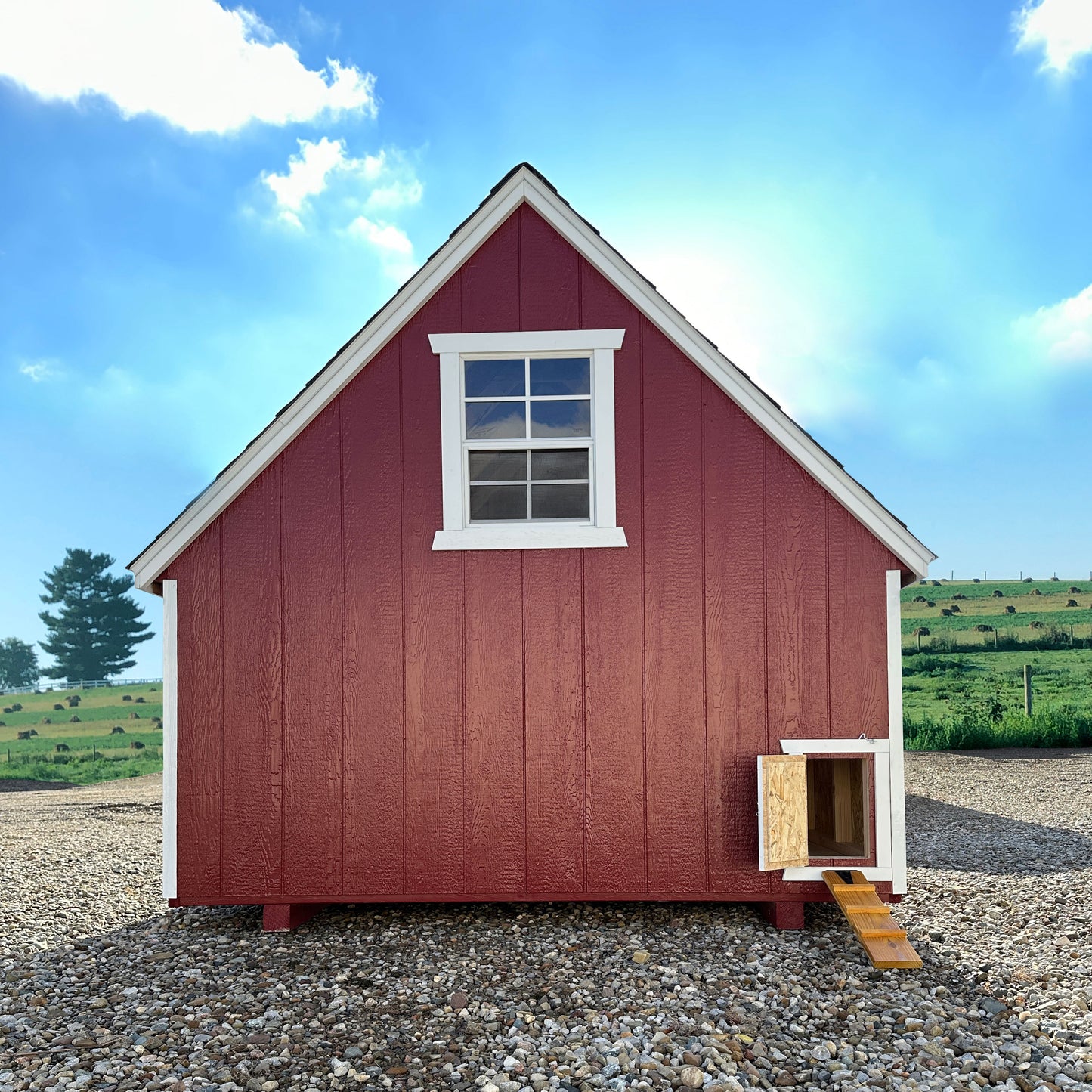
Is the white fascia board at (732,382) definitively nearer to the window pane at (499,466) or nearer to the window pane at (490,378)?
the window pane at (490,378)

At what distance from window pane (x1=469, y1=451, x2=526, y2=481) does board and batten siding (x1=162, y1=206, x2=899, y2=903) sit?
35cm

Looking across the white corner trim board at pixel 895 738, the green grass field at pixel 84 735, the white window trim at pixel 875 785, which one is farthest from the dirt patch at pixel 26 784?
the white corner trim board at pixel 895 738

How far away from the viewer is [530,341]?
5809mm

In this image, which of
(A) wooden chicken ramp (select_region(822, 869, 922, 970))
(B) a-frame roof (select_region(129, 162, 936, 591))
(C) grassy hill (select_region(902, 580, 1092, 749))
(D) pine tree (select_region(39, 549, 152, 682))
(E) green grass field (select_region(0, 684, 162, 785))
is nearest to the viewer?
(A) wooden chicken ramp (select_region(822, 869, 922, 970))

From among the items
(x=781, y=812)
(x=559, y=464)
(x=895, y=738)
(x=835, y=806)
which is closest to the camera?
(x=781, y=812)

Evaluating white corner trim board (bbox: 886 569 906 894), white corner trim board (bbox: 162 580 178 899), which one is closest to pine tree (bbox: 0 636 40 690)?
white corner trim board (bbox: 162 580 178 899)

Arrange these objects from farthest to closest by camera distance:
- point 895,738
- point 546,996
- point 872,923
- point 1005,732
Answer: point 1005,732 → point 895,738 → point 872,923 → point 546,996

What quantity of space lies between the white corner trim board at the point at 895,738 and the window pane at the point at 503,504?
9.37 ft

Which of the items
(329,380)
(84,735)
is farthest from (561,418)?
(84,735)

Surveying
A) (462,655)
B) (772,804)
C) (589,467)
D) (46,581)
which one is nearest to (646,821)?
(772,804)

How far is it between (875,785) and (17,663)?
34109mm

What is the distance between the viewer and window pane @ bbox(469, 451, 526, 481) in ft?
19.3

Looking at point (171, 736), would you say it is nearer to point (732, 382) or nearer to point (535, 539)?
point (535, 539)

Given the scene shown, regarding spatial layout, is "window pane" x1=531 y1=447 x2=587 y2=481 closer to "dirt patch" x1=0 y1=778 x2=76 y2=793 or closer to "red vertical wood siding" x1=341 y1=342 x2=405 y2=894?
"red vertical wood siding" x1=341 y1=342 x2=405 y2=894
